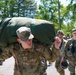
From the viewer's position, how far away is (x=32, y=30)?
495cm

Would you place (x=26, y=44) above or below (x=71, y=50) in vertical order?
above

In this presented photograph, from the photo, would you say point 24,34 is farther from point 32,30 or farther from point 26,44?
point 32,30

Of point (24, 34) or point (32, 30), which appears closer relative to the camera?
point (24, 34)

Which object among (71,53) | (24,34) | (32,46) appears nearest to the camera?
(24,34)

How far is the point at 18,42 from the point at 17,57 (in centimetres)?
23

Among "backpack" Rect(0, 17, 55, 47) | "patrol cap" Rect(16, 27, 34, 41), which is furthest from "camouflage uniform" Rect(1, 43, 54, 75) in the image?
"patrol cap" Rect(16, 27, 34, 41)

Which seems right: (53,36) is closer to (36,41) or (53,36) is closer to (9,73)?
(36,41)

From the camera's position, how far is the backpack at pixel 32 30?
4938mm

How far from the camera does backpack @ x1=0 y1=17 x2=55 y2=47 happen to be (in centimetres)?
494

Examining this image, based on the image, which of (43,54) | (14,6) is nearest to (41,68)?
(43,54)

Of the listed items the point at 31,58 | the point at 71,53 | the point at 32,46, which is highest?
the point at 32,46

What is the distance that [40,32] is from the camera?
493 centimetres

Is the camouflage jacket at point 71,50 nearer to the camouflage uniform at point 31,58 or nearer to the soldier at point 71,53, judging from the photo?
the soldier at point 71,53

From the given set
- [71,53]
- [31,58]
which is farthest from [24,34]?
[71,53]
